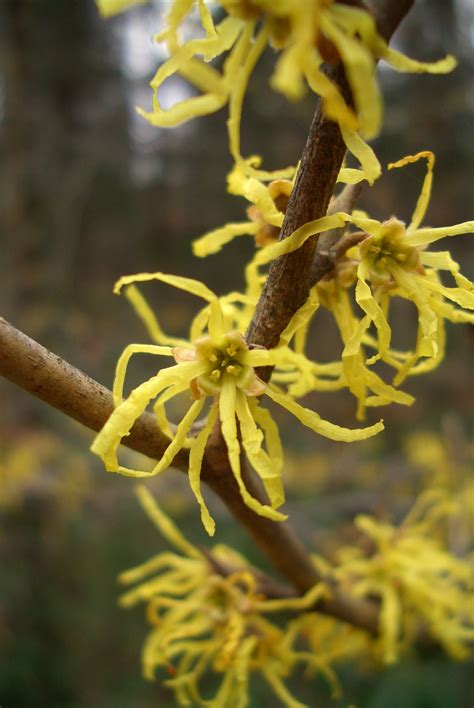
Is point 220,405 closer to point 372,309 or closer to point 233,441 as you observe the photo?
point 233,441

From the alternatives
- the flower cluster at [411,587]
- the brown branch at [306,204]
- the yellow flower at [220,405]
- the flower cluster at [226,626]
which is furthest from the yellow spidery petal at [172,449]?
the flower cluster at [411,587]

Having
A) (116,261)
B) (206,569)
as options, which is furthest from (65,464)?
(116,261)

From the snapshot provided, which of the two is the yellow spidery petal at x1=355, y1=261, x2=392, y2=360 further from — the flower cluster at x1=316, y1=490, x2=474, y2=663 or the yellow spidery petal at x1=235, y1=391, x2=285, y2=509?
the flower cluster at x1=316, y1=490, x2=474, y2=663

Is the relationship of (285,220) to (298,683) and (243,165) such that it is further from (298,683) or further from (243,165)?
(298,683)

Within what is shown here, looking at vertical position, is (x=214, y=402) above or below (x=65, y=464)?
below

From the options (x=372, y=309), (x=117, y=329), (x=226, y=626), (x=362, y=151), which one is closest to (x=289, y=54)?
(x=362, y=151)

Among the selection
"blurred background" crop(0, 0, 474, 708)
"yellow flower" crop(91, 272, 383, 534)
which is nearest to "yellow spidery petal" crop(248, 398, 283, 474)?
"yellow flower" crop(91, 272, 383, 534)
